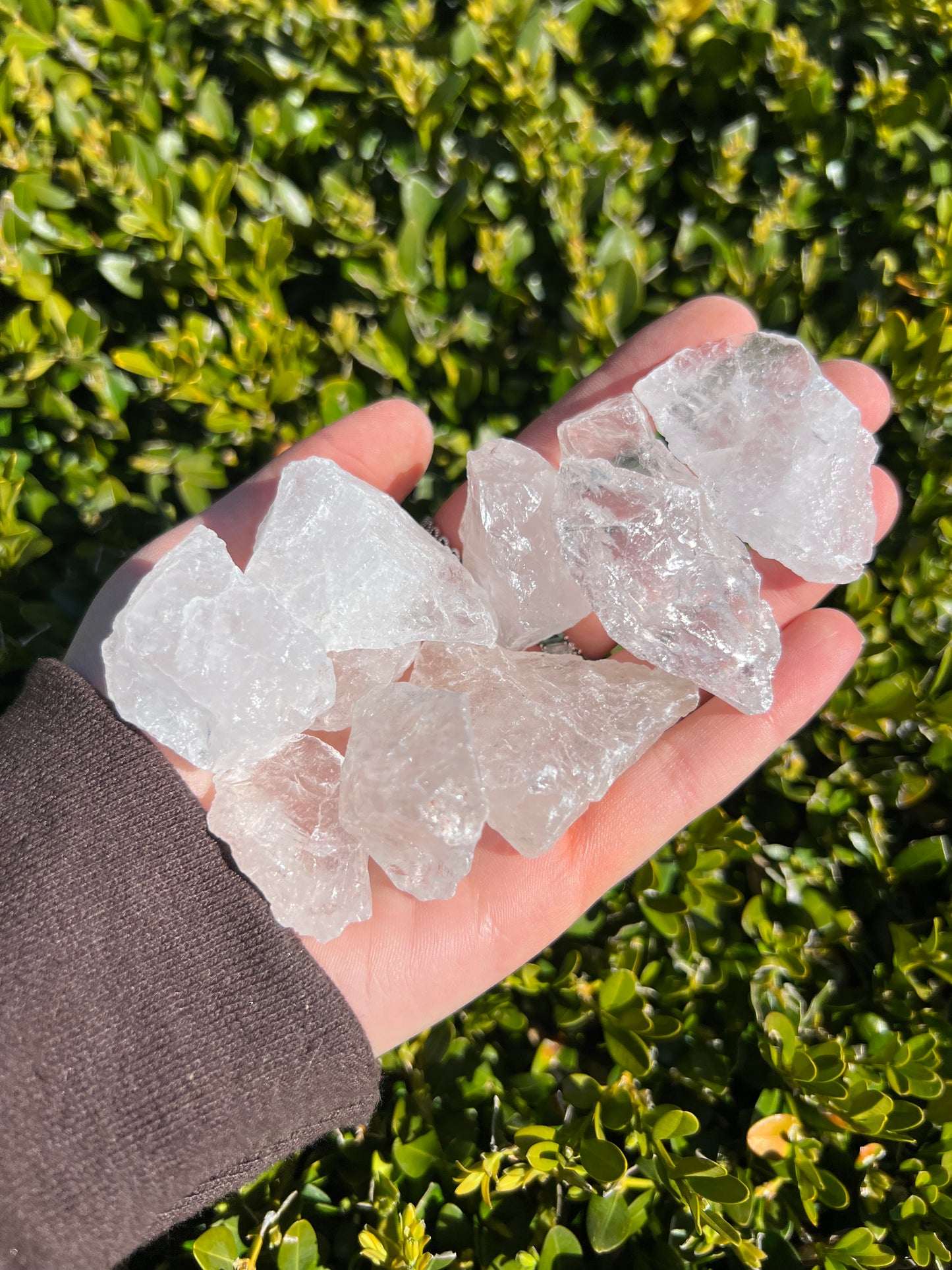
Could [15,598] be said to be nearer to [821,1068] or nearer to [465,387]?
[465,387]

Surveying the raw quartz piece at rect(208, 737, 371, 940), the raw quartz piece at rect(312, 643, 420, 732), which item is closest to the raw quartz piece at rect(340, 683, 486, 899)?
the raw quartz piece at rect(208, 737, 371, 940)

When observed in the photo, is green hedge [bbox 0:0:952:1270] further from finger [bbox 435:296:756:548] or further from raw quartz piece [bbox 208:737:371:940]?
raw quartz piece [bbox 208:737:371:940]

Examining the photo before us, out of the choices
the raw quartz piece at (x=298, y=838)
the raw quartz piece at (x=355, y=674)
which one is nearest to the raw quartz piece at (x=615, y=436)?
the raw quartz piece at (x=355, y=674)

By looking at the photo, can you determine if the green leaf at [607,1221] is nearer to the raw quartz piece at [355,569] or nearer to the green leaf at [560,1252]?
the green leaf at [560,1252]

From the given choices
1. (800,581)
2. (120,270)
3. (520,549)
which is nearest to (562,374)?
(520,549)

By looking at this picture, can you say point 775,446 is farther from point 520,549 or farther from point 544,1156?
point 544,1156

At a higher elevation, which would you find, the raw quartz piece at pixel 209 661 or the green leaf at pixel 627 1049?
the raw quartz piece at pixel 209 661
